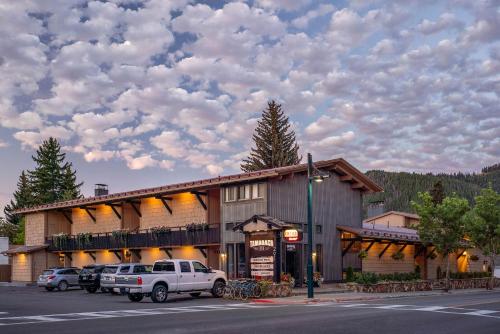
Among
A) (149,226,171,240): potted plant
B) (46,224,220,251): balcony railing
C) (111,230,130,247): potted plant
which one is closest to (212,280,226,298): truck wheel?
(46,224,220,251): balcony railing

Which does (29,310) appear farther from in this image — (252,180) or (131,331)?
(252,180)

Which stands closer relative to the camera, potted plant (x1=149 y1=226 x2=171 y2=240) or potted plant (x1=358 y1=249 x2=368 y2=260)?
potted plant (x1=358 y1=249 x2=368 y2=260)

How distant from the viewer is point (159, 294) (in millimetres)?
29375

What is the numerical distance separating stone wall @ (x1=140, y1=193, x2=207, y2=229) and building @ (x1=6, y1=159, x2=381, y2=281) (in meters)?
0.08

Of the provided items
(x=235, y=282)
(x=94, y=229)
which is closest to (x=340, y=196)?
(x=235, y=282)

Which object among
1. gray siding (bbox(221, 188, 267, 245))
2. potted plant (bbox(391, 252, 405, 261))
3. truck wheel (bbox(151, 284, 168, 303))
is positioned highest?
gray siding (bbox(221, 188, 267, 245))

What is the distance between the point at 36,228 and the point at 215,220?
23756 millimetres

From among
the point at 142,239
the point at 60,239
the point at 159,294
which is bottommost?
the point at 159,294

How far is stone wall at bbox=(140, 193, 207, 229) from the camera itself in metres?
46.0

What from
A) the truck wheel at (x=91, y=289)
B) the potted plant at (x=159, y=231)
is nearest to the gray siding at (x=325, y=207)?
the potted plant at (x=159, y=231)

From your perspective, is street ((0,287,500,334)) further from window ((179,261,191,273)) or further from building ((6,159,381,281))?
building ((6,159,381,281))

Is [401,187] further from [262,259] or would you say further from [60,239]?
[262,259]

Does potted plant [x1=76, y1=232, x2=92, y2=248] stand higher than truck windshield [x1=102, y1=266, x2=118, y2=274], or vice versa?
potted plant [x1=76, y1=232, x2=92, y2=248]

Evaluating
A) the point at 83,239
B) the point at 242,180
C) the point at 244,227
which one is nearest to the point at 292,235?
the point at 244,227
